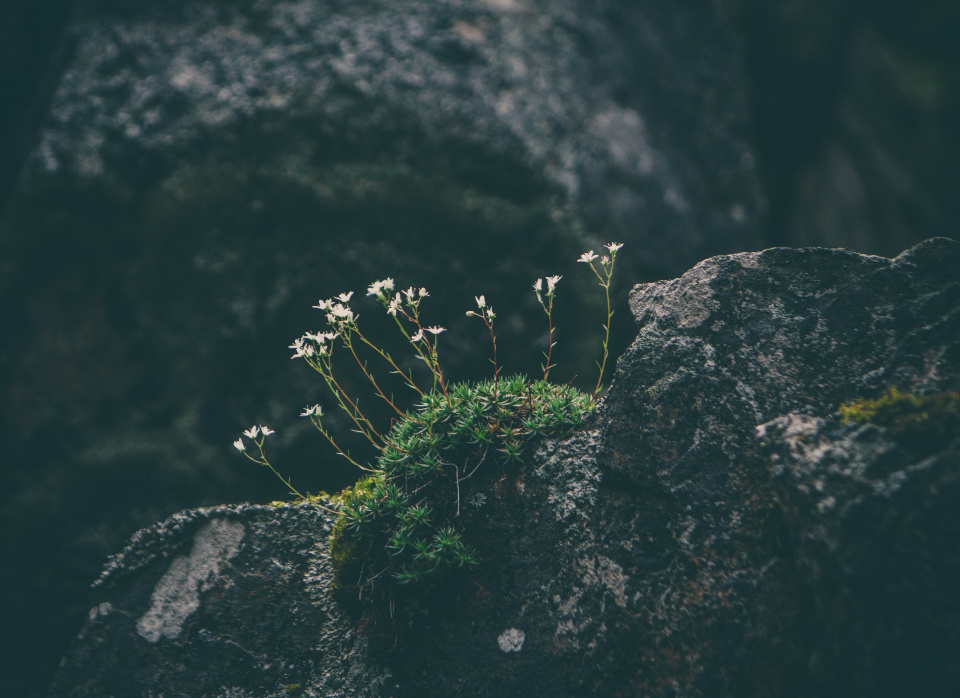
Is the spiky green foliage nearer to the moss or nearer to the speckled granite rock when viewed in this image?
the speckled granite rock

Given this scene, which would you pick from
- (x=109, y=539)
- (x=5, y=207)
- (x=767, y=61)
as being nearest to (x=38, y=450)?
(x=109, y=539)

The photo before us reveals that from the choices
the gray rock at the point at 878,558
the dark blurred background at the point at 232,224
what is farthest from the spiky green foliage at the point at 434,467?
the dark blurred background at the point at 232,224

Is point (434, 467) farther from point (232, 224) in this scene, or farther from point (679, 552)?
point (232, 224)

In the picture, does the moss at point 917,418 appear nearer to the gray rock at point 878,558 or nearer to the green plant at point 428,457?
the gray rock at point 878,558

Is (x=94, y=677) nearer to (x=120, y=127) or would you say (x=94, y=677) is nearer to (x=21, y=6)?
(x=120, y=127)

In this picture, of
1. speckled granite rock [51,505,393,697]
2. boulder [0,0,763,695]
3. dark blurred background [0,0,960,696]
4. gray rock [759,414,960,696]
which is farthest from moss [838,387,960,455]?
boulder [0,0,763,695]
